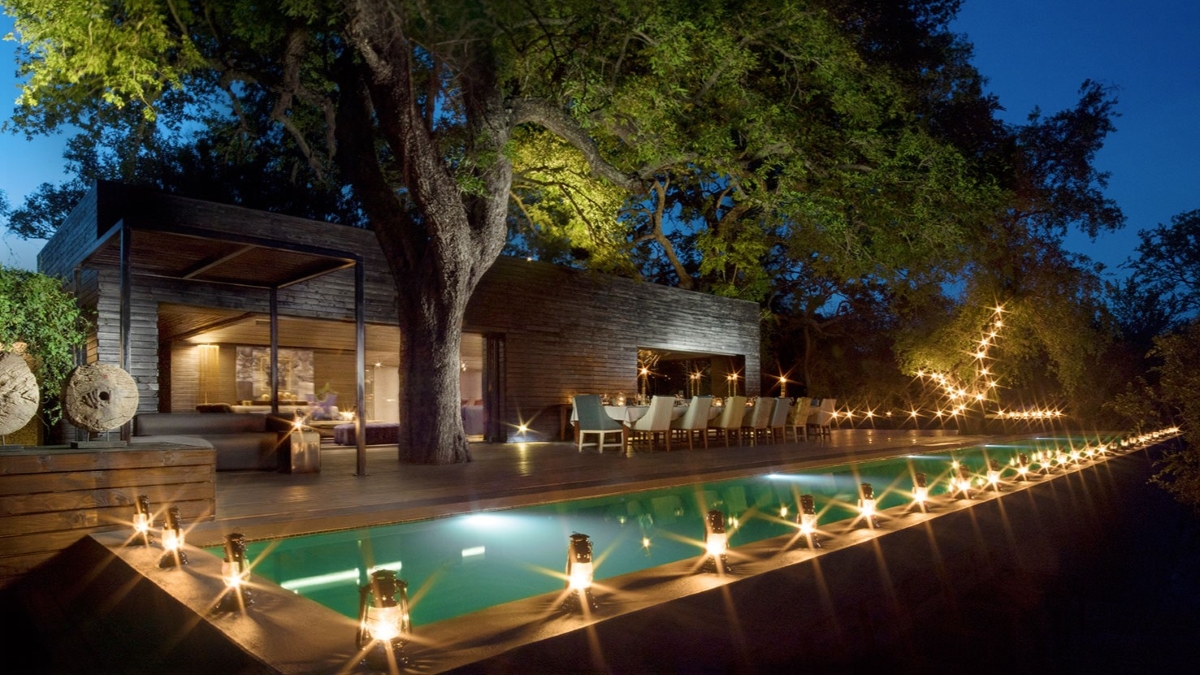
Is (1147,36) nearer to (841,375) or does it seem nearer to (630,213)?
(841,375)

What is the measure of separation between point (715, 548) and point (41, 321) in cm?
894

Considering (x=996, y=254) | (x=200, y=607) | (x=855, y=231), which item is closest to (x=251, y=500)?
(x=200, y=607)

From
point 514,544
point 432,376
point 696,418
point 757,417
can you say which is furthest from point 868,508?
point 757,417

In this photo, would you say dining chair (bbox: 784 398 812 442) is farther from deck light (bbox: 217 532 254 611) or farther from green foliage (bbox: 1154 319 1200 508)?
deck light (bbox: 217 532 254 611)

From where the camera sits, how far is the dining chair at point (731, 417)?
1213 centimetres

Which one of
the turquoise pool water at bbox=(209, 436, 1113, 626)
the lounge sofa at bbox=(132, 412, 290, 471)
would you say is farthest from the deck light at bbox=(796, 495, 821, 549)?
the lounge sofa at bbox=(132, 412, 290, 471)

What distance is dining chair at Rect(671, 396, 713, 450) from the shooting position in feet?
37.5

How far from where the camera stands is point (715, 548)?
124 inches

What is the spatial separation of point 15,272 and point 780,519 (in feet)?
28.8

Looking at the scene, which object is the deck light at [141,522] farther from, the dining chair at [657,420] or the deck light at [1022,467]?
the dining chair at [657,420]

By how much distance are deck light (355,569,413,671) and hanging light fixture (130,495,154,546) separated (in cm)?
215

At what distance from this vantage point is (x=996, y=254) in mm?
16781

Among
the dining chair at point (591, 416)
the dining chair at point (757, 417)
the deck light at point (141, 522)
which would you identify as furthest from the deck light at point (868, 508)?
the dining chair at point (757, 417)

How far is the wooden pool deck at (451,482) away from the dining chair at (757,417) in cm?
152
